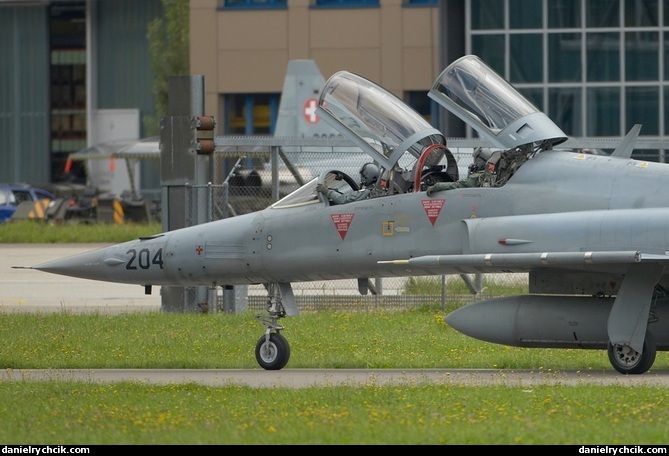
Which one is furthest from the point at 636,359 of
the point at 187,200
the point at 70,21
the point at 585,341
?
the point at 70,21

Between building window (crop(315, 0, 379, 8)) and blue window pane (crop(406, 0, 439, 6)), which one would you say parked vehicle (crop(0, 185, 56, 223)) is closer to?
building window (crop(315, 0, 379, 8))

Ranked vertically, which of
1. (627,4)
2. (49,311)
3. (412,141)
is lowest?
(49,311)

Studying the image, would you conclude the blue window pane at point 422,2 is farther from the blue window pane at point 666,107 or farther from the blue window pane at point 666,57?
the blue window pane at point 666,107

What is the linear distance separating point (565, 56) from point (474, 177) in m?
23.5

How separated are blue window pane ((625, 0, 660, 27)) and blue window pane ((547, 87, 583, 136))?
7.81ft

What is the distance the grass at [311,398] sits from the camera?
8867 millimetres

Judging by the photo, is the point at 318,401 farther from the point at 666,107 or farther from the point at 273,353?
the point at 666,107

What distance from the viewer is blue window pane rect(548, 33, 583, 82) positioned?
1420 inches

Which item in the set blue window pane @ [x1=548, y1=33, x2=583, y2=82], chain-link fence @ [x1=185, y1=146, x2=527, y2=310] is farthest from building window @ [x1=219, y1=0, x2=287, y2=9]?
chain-link fence @ [x1=185, y1=146, x2=527, y2=310]

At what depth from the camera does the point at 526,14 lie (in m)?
36.0

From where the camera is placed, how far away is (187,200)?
19672mm

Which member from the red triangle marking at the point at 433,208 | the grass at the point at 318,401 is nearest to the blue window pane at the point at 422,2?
the grass at the point at 318,401

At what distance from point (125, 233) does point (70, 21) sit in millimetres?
37262
